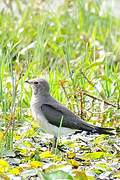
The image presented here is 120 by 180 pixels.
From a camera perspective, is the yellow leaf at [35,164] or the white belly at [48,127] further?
the white belly at [48,127]

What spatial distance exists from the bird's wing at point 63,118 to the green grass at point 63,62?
8.9 inches

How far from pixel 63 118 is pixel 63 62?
1742 millimetres

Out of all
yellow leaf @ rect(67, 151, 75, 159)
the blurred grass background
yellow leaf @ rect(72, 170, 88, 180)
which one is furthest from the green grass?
yellow leaf @ rect(72, 170, 88, 180)

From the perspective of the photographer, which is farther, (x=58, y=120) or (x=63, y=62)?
(x=63, y=62)

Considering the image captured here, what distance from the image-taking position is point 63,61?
6594 mm

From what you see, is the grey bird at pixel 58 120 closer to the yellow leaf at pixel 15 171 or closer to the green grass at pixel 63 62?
the green grass at pixel 63 62

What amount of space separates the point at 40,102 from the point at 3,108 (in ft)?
0.97

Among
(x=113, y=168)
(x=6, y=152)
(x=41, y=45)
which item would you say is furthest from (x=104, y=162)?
(x=41, y=45)

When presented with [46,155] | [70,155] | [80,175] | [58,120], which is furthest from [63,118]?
[80,175]

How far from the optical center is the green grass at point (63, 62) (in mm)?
5375

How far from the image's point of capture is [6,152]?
14.9 ft

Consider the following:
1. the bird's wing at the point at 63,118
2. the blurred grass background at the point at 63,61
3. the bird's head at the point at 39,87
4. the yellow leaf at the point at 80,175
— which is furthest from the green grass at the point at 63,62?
the yellow leaf at the point at 80,175

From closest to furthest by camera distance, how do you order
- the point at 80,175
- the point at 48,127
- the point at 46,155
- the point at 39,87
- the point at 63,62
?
the point at 80,175 < the point at 46,155 < the point at 48,127 < the point at 39,87 < the point at 63,62

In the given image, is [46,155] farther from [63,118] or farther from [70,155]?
[63,118]
